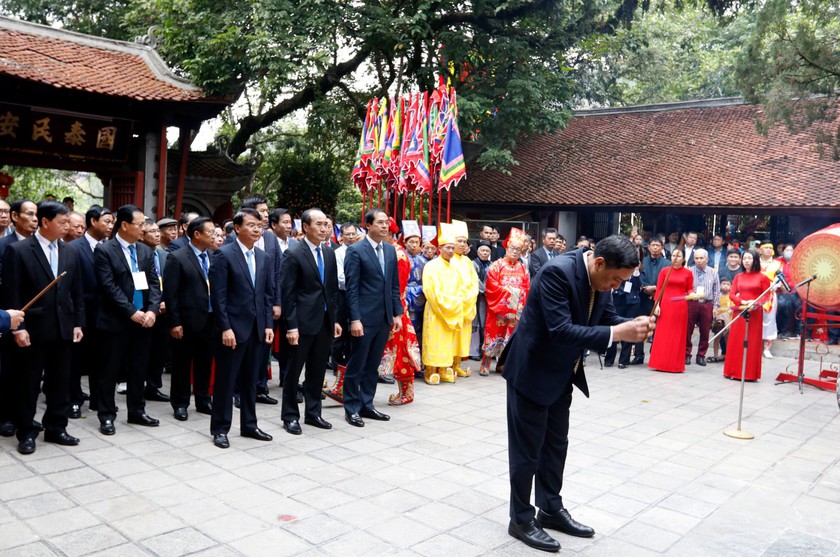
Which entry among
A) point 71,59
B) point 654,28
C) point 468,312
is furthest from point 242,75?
point 654,28

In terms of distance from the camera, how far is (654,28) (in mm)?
23438

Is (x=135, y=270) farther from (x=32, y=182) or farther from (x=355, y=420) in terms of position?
(x=32, y=182)

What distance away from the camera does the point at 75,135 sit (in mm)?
10258

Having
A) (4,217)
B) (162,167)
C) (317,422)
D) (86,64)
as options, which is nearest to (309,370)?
(317,422)

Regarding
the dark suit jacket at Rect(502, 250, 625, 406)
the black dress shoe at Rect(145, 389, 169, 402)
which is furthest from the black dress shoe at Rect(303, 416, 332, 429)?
the dark suit jacket at Rect(502, 250, 625, 406)

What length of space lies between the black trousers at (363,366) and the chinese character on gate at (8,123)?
269 inches

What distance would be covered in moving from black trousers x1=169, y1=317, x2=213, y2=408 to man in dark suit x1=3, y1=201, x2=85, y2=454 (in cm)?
110

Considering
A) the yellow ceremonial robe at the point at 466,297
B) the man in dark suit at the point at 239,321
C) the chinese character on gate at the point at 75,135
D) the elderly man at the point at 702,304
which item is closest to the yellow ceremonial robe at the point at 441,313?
the yellow ceremonial robe at the point at 466,297

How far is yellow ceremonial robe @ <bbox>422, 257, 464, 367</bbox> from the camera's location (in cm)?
793

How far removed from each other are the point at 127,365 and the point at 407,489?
8.55 feet

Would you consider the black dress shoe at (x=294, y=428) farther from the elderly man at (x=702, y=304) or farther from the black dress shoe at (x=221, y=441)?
the elderly man at (x=702, y=304)

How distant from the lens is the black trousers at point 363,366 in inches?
232

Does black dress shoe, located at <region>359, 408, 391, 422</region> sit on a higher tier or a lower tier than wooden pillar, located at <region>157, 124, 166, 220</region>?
lower

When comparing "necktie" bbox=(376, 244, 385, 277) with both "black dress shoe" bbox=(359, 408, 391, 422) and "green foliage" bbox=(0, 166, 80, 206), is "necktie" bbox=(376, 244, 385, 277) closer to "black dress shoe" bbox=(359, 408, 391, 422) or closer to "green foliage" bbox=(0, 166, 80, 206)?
"black dress shoe" bbox=(359, 408, 391, 422)
